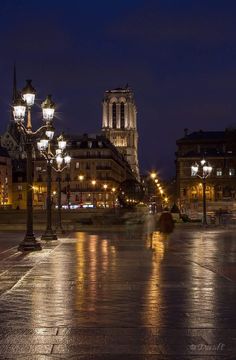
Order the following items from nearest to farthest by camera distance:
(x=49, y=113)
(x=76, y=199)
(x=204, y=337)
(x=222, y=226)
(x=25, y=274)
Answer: (x=204, y=337)
(x=25, y=274)
(x=49, y=113)
(x=222, y=226)
(x=76, y=199)

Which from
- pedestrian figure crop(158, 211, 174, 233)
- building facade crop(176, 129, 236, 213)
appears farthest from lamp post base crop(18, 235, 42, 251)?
building facade crop(176, 129, 236, 213)

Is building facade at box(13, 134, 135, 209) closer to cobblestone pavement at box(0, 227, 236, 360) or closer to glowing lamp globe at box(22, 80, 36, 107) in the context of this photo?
glowing lamp globe at box(22, 80, 36, 107)

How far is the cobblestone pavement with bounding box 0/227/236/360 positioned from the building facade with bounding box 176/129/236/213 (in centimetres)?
13081

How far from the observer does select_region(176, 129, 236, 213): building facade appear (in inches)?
6181

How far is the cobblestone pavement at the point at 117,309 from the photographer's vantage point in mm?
9484

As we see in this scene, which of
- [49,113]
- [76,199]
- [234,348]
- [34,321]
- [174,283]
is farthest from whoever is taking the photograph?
[76,199]

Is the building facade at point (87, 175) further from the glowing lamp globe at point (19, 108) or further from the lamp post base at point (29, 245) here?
the glowing lamp globe at point (19, 108)

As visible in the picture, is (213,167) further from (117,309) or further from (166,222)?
(117,309)

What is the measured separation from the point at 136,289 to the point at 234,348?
6.39 metres

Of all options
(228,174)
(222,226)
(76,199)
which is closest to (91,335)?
(222,226)

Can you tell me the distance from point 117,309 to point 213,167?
149m

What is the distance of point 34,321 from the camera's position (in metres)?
11.6

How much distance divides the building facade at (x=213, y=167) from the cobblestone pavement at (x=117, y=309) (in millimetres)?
130810

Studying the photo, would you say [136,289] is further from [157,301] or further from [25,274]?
[25,274]
